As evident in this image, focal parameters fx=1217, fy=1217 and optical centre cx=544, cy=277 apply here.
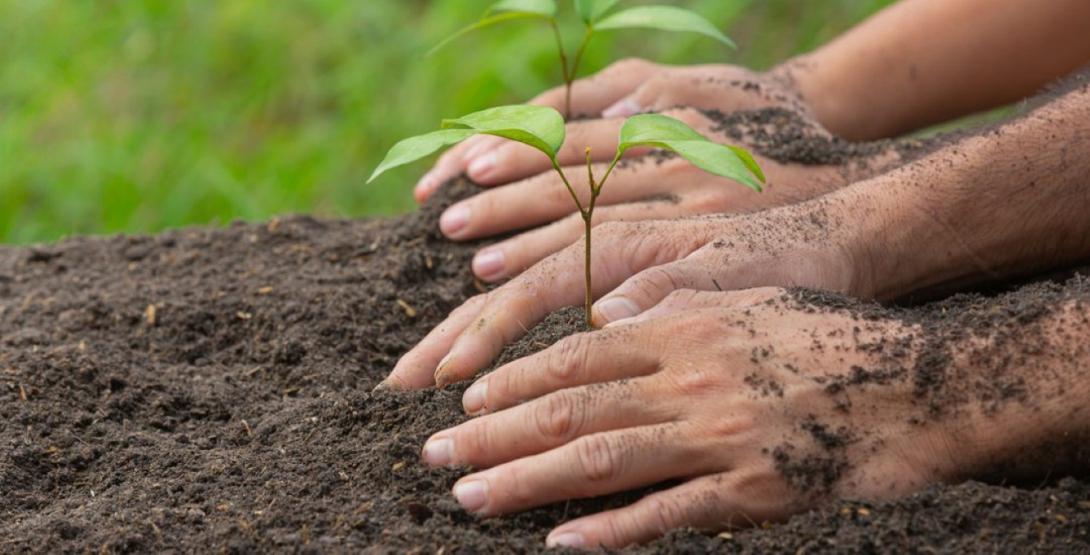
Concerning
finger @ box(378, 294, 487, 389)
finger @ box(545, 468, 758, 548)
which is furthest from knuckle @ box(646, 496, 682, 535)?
finger @ box(378, 294, 487, 389)

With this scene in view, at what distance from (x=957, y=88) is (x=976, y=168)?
0.95m

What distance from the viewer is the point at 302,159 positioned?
13.6 ft

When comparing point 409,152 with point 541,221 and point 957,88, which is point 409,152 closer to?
point 541,221

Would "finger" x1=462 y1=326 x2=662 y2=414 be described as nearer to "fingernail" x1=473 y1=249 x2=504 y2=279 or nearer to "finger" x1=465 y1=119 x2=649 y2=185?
"fingernail" x1=473 y1=249 x2=504 y2=279

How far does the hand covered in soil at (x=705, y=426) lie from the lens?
1.35 meters

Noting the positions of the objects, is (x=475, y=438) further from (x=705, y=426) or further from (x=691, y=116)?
(x=691, y=116)

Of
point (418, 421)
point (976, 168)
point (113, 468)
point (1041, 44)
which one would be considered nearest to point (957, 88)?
point (1041, 44)

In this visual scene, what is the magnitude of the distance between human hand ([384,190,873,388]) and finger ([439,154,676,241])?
1.12 feet

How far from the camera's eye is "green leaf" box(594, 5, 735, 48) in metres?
1.87

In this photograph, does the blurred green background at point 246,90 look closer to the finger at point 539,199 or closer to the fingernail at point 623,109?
the fingernail at point 623,109

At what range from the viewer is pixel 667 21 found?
6.22 ft

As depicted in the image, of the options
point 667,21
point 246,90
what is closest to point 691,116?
point 667,21

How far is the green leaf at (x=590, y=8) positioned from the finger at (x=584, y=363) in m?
0.72

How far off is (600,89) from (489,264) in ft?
1.90
